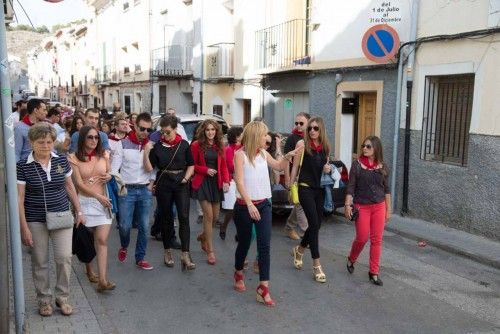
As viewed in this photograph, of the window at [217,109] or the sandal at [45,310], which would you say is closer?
the sandal at [45,310]

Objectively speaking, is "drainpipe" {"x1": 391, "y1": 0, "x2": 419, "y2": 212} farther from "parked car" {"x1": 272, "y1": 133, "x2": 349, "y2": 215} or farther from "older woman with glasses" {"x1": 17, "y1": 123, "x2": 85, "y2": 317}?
"older woman with glasses" {"x1": 17, "y1": 123, "x2": 85, "y2": 317}

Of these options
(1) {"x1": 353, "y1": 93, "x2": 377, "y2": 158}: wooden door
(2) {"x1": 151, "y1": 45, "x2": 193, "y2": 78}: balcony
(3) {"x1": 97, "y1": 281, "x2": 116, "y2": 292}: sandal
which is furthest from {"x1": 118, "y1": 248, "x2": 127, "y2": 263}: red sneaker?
(2) {"x1": 151, "y1": 45, "x2": 193, "y2": 78}: balcony

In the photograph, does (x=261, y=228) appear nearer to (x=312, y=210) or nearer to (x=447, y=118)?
(x=312, y=210)

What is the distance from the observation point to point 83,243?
4.98 metres

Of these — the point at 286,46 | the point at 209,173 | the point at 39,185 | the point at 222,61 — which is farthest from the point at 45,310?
the point at 222,61

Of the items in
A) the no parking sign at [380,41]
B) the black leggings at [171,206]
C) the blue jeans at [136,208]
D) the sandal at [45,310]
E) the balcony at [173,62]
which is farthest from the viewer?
the balcony at [173,62]

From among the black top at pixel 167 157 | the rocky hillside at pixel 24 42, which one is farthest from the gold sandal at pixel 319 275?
the rocky hillside at pixel 24 42

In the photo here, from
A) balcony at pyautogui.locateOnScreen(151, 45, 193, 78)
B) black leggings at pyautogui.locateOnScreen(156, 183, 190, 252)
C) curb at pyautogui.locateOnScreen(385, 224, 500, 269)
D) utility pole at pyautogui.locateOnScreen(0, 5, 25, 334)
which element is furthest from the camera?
balcony at pyautogui.locateOnScreen(151, 45, 193, 78)

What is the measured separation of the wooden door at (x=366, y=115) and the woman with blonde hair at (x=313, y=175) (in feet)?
17.0

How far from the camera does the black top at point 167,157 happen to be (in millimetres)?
5742

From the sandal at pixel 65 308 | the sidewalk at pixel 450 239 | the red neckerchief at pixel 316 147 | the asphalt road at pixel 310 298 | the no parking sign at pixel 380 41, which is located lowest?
the asphalt road at pixel 310 298

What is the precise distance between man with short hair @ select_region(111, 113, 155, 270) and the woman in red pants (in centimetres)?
222

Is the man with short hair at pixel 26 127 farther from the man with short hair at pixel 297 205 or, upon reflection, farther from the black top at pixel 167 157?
the man with short hair at pixel 297 205

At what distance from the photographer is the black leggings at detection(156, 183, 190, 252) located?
582 cm
